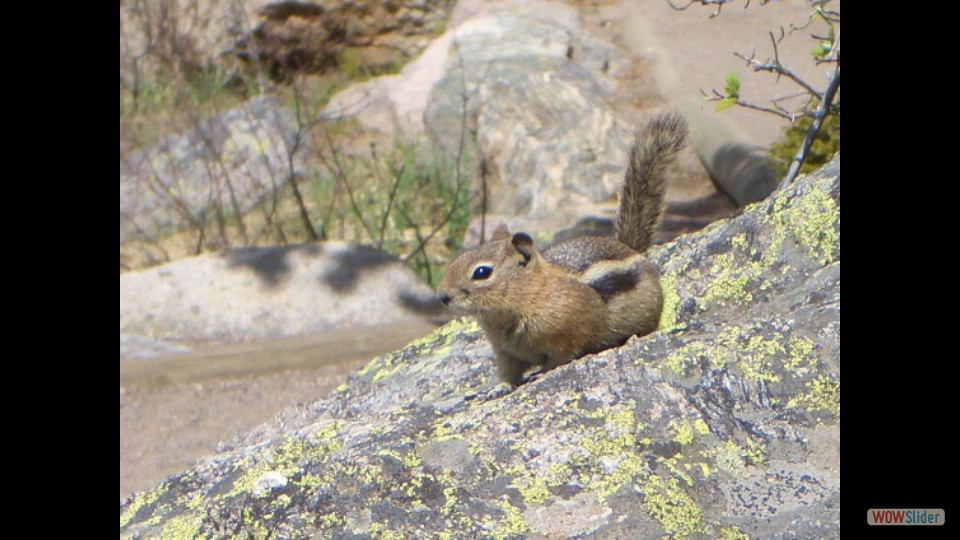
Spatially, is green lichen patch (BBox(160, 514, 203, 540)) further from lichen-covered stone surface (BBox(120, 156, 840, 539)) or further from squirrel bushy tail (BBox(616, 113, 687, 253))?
squirrel bushy tail (BBox(616, 113, 687, 253))

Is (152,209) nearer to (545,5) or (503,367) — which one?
(545,5)

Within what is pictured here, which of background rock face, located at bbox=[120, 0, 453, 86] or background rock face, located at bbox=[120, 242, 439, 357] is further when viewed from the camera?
background rock face, located at bbox=[120, 0, 453, 86]

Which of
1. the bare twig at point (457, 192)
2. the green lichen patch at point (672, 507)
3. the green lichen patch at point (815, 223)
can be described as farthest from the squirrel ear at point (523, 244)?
the bare twig at point (457, 192)

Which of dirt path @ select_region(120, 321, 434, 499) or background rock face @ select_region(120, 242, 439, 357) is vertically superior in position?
background rock face @ select_region(120, 242, 439, 357)

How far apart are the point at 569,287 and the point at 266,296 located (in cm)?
451

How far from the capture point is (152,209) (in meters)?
9.27

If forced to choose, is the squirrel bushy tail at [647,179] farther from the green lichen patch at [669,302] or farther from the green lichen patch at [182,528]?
the green lichen patch at [182,528]

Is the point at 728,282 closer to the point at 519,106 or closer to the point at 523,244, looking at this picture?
the point at 523,244

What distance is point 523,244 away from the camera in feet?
9.95

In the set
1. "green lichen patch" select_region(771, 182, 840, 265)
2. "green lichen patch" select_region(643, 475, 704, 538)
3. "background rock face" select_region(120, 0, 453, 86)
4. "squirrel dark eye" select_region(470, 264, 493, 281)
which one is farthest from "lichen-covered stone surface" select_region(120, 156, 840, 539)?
"background rock face" select_region(120, 0, 453, 86)

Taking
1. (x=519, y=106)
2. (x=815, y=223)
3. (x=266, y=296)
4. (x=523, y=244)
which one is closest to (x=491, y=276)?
(x=523, y=244)

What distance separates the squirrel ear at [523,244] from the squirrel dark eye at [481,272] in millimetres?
111

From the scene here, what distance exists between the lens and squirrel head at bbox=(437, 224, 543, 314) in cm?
299

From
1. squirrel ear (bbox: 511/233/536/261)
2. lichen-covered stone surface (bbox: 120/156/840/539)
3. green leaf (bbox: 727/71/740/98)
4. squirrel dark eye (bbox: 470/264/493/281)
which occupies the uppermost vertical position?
green leaf (bbox: 727/71/740/98)
